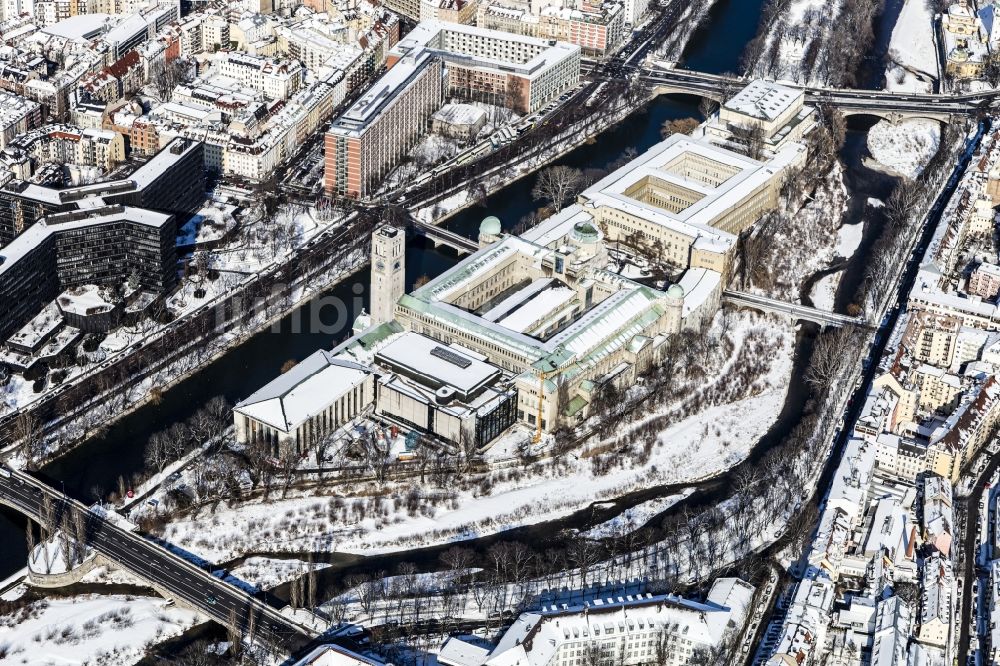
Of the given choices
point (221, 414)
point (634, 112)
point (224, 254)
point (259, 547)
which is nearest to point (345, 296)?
point (224, 254)

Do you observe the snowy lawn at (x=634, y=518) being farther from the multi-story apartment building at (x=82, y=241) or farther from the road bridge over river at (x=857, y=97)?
the road bridge over river at (x=857, y=97)

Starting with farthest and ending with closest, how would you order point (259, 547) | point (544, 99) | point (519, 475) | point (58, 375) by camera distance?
point (544, 99) < point (58, 375) < point (519, 475) < point (259, 547)

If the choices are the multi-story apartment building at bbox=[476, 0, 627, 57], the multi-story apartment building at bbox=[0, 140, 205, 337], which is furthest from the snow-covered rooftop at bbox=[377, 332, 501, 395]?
the multi-story apartment building at bbox=[476, 0, 627, 57]

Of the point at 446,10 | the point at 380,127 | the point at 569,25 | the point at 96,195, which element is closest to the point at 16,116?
the point at 96,195

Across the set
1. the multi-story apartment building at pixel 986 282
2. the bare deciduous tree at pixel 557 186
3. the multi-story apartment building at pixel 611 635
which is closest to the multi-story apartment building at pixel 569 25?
the bare deciduous tree at pixel 557 186

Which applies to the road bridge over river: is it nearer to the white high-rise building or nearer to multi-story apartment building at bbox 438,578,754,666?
the white high-rise building

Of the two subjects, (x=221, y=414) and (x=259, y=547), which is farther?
(x=221, y=414)

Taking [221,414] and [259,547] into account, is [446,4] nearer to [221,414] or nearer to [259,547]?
[221,414]
